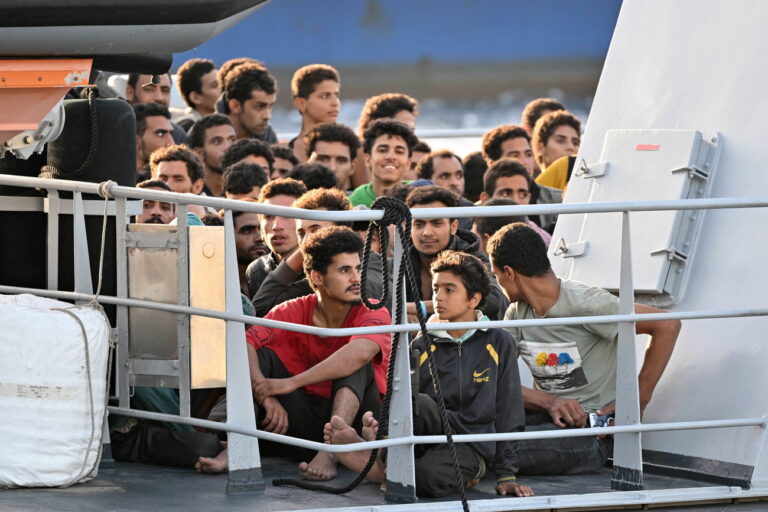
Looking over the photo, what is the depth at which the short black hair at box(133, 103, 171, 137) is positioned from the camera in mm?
8984

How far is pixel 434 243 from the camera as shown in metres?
6.62

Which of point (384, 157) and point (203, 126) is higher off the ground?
point (203, 126)

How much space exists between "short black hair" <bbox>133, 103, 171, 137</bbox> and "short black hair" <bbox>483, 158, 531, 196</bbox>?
215 cm

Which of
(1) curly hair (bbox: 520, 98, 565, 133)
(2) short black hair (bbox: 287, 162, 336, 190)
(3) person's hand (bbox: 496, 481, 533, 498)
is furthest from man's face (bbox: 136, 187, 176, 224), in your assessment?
(1) curly hair (bbox: 520, 98, 565, 133)

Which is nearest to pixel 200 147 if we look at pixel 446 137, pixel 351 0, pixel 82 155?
pixel 82 155

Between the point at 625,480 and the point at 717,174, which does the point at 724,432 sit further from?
the point at 717,174

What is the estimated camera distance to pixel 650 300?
6.07 metres

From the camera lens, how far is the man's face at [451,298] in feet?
17.8

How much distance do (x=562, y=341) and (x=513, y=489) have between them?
0.88 m

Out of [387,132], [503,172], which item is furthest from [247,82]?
[503,172]

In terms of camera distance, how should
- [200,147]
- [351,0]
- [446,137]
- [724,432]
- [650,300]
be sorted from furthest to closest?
[351,0], [446,137], [200,147], [650,300], [724,432]

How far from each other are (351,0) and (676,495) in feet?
61.9

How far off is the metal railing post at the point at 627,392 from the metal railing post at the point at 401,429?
0.85 meters

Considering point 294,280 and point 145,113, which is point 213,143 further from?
point 294,280
